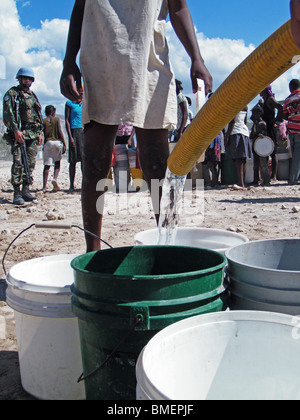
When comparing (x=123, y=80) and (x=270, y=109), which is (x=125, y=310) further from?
(x=270, y=109)

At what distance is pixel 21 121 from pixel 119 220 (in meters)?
2.74

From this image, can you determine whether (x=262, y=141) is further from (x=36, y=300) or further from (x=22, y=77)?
(x=36, y=300)

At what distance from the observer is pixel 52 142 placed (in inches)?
320

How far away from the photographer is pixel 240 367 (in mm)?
1112

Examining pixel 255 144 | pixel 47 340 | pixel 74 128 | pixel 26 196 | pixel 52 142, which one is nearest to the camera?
pixel 47 340

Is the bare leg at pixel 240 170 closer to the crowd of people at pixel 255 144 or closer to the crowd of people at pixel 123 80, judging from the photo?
the crowd of people at pixel 255 144

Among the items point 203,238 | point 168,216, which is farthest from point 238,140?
point 168,216

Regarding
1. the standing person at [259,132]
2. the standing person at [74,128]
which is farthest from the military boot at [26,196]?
the standing person at [259,132]

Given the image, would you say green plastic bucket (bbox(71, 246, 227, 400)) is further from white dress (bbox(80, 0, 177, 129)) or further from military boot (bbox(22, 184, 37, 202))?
military boot (bbox(22, 184, 37, 202))

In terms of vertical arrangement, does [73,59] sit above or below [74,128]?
below

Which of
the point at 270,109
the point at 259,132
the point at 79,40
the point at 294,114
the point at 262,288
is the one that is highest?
the point at 270,109

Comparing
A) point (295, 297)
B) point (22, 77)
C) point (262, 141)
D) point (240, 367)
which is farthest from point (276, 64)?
point (262, 141)

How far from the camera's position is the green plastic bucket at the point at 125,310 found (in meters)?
1.08

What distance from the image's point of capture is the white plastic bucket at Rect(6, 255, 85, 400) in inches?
57.3
